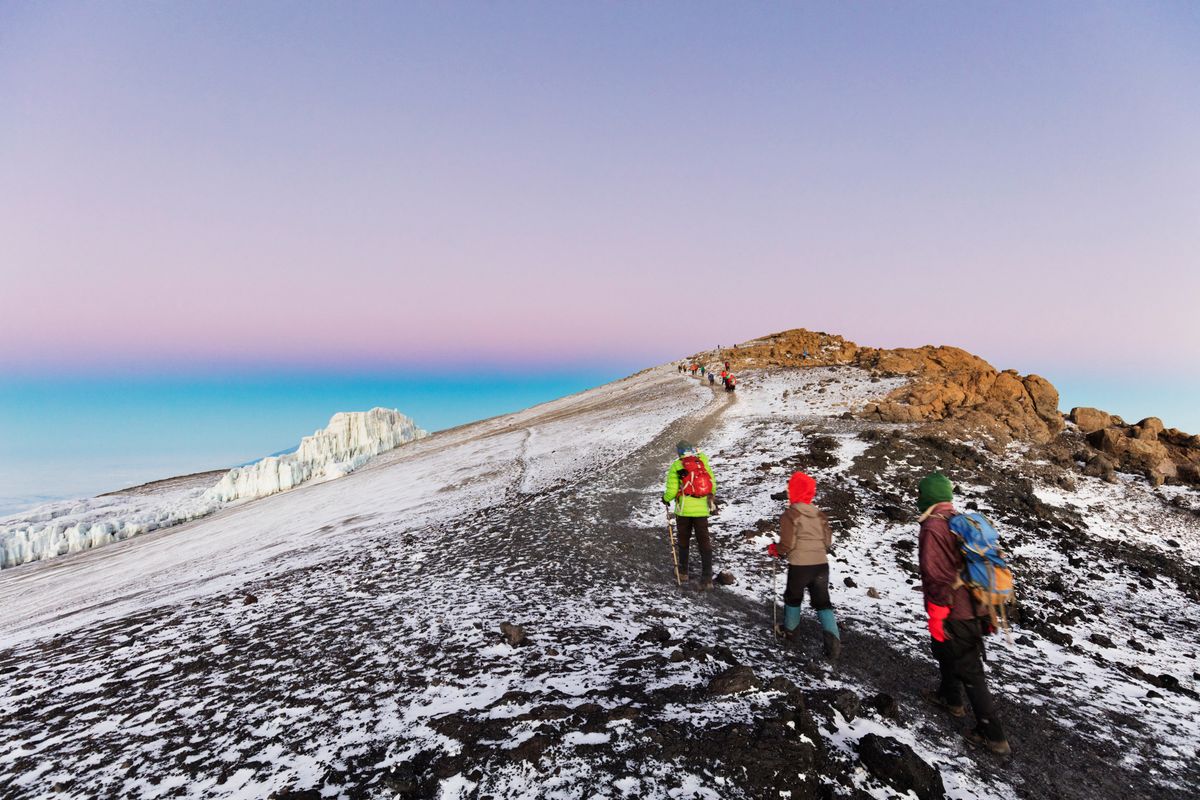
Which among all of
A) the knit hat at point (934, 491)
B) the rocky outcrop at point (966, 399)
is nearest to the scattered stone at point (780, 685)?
the knit hat at point (934, 491)

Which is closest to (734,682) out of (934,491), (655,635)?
(655,635)

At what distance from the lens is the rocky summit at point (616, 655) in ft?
18.2

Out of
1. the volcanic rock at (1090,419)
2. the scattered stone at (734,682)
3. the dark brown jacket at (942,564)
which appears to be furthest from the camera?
the volcanic rock at (1090,419)

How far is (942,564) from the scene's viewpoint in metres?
6.19

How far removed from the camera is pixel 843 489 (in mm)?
18109

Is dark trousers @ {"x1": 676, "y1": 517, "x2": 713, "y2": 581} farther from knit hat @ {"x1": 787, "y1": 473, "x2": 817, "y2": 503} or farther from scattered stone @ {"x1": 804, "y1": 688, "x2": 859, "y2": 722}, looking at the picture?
scattered stone @ {"x1": 804, "y1": 688, "x2": 859, "y2": 722}

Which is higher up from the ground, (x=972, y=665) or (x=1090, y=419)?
(x=972, y=665)

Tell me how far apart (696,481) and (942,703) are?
193 inches

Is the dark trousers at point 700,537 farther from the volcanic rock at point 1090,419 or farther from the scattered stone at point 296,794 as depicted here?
the volcanic rock at point 1090,419

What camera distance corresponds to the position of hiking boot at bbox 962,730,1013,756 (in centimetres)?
597

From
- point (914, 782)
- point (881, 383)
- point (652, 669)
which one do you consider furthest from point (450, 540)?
point (881, 383)

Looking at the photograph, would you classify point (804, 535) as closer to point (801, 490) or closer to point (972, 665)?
point (801, 490)

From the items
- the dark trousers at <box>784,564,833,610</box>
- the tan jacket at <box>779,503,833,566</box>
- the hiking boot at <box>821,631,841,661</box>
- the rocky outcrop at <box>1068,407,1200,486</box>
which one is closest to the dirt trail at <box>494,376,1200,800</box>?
the hiking boot at <box>821,631,841,661</box>

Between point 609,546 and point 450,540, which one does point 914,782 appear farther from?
point 450,540
